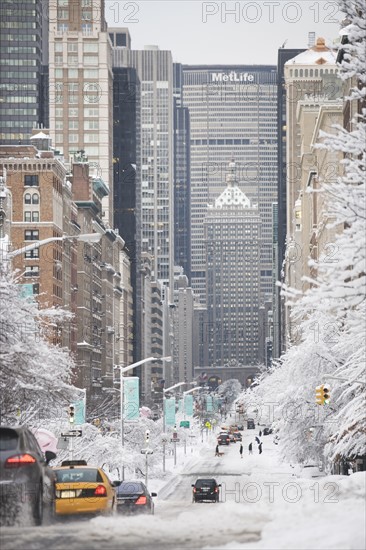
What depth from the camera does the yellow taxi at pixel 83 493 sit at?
2748cm

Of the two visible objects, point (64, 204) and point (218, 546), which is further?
point (64, 204)

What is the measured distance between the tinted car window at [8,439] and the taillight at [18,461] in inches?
8.1

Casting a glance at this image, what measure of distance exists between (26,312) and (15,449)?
1168 centimetres

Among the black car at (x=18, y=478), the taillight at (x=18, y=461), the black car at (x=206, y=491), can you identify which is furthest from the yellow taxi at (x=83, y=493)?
the black car at (x=206, y=491)

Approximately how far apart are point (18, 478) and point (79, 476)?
16.8 ft

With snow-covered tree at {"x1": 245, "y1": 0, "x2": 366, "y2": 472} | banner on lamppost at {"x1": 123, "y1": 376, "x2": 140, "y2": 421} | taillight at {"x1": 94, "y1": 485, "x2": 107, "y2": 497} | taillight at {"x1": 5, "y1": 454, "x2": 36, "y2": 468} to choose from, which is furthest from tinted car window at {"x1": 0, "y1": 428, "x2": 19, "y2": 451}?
banner on lamppost at {"x1": 123, "y1": 376, "x2": 140, "y2": 421}

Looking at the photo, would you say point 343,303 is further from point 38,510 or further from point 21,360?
point 21,360

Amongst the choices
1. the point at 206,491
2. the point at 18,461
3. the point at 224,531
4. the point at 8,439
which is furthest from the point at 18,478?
the point at 206,491

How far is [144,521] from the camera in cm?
2297

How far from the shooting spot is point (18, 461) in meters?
23.7

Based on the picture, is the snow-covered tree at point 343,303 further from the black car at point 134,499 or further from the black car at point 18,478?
the black car at point 18,478

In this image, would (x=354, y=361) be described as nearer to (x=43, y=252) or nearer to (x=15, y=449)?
(x=15, y=449)

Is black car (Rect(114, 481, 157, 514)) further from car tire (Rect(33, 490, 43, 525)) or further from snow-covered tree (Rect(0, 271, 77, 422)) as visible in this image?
car tire (Rect(33, 490, 43, 525))

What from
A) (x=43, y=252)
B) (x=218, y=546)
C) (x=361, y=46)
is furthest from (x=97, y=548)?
(x=43, y=252)
